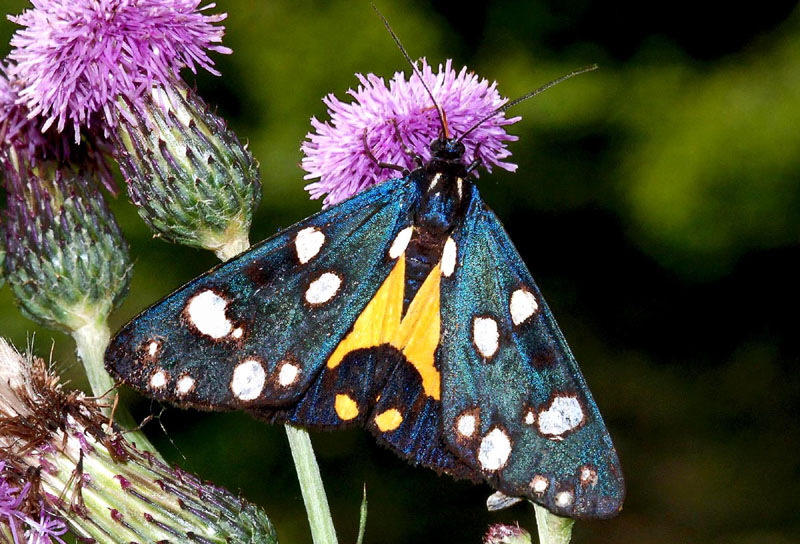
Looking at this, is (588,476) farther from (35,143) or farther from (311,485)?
(35,143)

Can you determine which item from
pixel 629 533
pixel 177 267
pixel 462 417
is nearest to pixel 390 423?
pixel 462 417

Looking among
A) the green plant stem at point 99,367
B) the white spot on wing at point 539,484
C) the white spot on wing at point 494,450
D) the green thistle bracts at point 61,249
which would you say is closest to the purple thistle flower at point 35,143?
the green thistle bracts at point 61,249

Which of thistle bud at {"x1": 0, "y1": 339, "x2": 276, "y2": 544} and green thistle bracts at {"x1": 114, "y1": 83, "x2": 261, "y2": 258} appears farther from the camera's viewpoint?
green thistle bracts at {"x1": 114, "y1": 83, "x2": 261, "y2": 258}

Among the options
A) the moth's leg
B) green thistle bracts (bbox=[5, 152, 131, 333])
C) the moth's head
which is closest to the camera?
the moth's head

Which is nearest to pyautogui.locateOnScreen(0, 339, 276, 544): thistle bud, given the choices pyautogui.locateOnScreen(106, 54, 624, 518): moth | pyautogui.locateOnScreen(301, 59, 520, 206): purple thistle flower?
pyautogui.locateOnScreen(106, 54, 624, 518): moth

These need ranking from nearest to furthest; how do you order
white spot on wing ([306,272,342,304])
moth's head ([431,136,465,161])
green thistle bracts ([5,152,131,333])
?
white spot on wing ([306,272,342,304]) → moth's head ([431,136,465,161]) → green thistle bracts ([5,152,131,333])

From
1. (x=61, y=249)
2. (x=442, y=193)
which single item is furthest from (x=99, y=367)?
(x=442, y=193)

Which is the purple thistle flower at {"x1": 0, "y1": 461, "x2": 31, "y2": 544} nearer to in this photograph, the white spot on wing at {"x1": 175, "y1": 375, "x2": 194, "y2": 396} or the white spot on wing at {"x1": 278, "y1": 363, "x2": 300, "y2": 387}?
the white spot on wing at {"x1": 175, "y1": 375, "x2": 194, "y2": 396}
